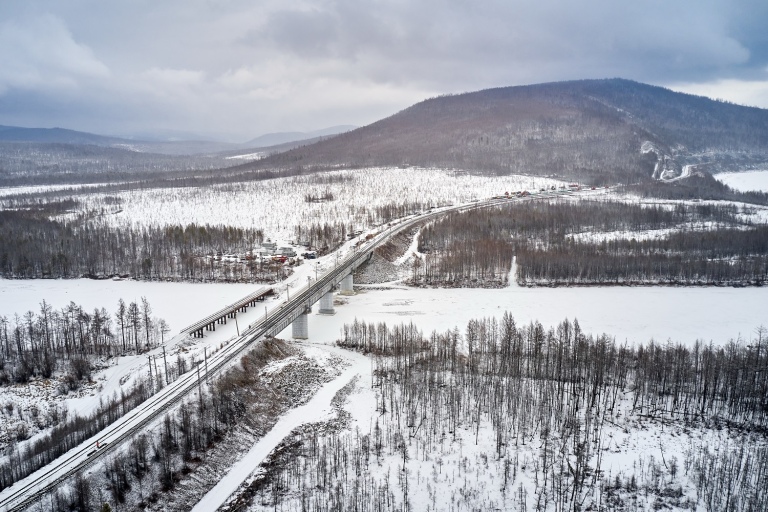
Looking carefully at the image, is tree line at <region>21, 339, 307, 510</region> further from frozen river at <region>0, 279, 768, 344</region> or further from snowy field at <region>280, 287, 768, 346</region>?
snowy field at <region>280, 287, 768, 346</region>

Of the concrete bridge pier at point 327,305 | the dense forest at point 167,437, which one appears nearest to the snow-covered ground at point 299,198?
the concrete bridge pier at point 327,305

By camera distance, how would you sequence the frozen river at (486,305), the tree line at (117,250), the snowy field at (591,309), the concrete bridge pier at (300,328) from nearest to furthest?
the concrete bridge pier at (300,328) < the snowy field at (591,309) < the frozen river at (486,305) < the tree line at (117,250)

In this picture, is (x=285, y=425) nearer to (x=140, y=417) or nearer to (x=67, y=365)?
(x=140, y=417)

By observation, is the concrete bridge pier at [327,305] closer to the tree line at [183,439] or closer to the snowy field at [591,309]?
the snowy field at [591,309]

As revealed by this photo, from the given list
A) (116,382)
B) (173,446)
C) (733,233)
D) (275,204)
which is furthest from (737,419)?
(275,204)

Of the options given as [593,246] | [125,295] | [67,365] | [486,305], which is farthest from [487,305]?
[125,295]

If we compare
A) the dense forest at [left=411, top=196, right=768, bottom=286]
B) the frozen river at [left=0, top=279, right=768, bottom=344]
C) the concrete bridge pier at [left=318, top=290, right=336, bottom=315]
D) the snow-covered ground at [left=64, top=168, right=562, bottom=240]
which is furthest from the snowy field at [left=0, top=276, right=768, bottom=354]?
the snow-covered ground at [left=64, top=168, right=562, bottom=240]
